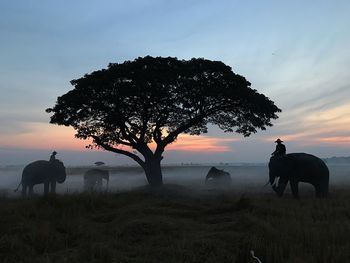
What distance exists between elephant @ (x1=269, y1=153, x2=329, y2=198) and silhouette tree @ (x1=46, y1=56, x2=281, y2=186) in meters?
4.89

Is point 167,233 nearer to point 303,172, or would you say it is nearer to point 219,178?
point 303,172

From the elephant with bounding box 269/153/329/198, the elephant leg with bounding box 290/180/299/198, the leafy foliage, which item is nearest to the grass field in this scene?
the elephant leg with bounding box 290/180/299/198

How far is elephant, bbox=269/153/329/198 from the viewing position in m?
20.7

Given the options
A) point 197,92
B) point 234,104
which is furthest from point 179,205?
point 234,104

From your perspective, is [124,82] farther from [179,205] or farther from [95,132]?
[179,205]

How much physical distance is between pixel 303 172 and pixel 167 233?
38.1 ft

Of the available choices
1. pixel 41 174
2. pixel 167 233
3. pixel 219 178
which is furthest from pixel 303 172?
pixel 41 174

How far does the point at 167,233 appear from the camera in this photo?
11070 millimetres

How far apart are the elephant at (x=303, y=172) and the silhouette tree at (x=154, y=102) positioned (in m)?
4.89

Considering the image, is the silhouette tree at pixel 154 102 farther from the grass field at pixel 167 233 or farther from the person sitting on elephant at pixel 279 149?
the grass field at pixel 167 233

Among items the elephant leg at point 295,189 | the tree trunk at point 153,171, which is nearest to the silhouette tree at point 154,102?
the tree trunk at point 153,171

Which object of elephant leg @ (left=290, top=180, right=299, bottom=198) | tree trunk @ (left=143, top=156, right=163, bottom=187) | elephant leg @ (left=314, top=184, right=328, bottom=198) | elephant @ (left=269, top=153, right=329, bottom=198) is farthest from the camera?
tree trunk @ (left=143, top=156, right=163, bottom=187)

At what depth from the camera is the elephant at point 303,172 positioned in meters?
20.7

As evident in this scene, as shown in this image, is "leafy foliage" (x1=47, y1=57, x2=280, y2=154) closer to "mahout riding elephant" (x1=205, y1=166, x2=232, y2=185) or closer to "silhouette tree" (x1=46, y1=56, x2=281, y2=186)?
"silhouette tree" (x1=46, y1=56, x2=281, y2=186)
